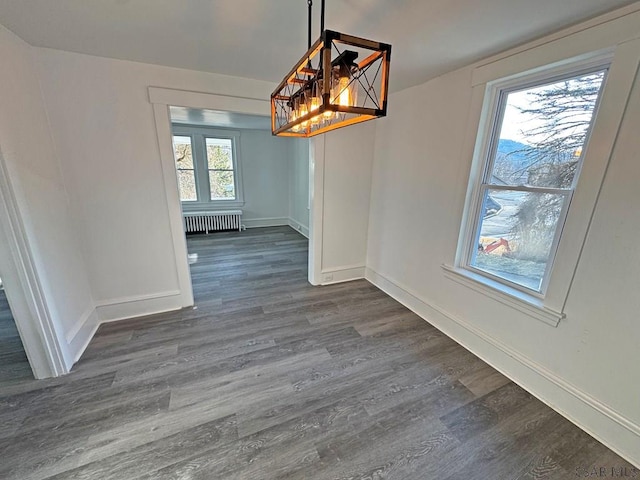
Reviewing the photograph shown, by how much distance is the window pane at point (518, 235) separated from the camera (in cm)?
177

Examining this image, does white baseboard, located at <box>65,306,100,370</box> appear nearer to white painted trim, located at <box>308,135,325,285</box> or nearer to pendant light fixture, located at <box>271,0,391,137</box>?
A: white painted trim, located at <box>308,135,325,285</box>

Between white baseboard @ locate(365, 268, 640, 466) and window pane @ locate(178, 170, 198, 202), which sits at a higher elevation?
window pane @ locate(178, 170, 198, 202)

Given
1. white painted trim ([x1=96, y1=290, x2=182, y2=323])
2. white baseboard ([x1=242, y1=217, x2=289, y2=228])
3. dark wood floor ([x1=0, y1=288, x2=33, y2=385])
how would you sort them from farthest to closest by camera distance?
white baseboard ([x1=242, y1=217, x2=289, y2=228]) → white painted trim ([x1=96, y1=290, x2=182, y2=323]) → dark wood floor ([x1=0, y1=288, x2=33, y2=385])

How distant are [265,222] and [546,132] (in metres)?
5.82

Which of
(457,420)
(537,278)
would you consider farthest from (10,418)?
(537,278)

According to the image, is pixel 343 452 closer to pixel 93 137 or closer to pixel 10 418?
pixel 10 418

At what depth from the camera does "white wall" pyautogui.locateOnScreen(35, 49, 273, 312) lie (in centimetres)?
207

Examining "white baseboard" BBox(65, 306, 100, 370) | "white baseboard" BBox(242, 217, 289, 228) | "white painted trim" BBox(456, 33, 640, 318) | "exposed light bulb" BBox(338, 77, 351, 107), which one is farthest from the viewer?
"white baseboard" BBox(242, 217, 289, 228)

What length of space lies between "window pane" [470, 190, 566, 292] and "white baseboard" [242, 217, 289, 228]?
522cm

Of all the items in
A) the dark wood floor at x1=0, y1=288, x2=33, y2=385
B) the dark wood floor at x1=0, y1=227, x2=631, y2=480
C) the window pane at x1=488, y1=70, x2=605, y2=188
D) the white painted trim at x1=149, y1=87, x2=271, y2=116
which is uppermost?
the white painted trim at x1=149, y1=87, x2=271, y2=116

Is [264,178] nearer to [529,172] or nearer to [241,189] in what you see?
[241,189]

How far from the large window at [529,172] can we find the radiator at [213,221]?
5.16 meters

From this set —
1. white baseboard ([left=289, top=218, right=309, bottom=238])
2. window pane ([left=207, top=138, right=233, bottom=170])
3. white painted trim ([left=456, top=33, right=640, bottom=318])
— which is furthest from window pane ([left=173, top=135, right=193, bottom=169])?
white painted trim ([left=456, top=33, right=640, bottom=318])

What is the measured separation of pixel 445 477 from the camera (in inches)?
52.4
